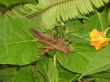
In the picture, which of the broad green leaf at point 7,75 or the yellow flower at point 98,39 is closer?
the yellow flower at point 98,39

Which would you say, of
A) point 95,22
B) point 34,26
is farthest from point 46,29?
point 95,22

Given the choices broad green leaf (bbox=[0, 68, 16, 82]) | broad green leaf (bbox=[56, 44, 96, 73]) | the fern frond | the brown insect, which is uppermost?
the fern frond

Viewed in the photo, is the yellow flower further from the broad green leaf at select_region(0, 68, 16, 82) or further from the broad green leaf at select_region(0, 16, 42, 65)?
the broad green leaf at select_region(0, 68, 16, 82)

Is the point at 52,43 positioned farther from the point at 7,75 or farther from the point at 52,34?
the point at 7,75

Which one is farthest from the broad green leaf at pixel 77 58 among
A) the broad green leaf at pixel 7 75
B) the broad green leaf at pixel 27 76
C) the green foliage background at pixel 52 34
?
the broad green leaf at pixel 7 75

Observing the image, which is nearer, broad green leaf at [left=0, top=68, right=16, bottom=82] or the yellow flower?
the yellow flower

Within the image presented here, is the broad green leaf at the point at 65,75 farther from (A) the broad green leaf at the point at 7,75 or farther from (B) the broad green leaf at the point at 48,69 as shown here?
(A) the broad green leaf at the point at 7,75

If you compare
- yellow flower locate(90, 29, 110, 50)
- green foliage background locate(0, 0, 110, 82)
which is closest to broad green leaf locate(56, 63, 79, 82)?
green foliage background locate(0, 0, 110, 82)
